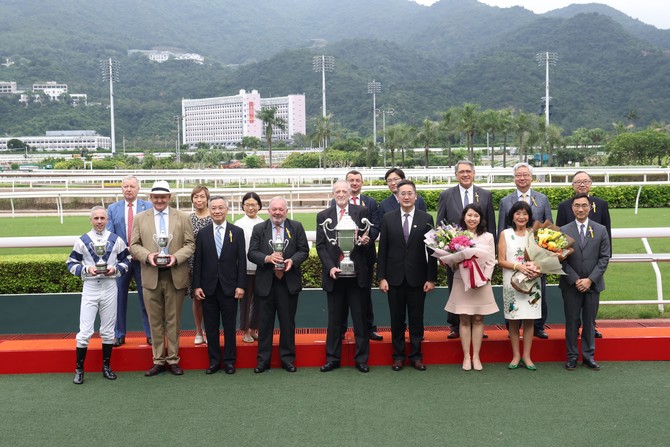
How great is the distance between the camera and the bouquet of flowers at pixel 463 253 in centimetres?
481

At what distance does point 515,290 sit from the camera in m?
5.01

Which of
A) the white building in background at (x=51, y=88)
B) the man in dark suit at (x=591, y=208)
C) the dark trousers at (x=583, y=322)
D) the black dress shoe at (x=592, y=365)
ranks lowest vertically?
the black dress shoe at (x=592, y=365)

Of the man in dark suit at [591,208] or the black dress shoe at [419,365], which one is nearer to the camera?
the black dress shoe at [419,365]

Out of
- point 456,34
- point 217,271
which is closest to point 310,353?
point 217,271

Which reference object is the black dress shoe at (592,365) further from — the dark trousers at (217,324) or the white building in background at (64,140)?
the white building in background at (64,140)

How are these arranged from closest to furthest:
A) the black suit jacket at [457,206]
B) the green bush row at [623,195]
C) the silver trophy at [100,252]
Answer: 1. the silver trophy at [100,252]
2. the black suit jacket at [457,206]
3. the green bush row at [623,195]

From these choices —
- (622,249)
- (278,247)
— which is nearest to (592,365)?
(278,247)

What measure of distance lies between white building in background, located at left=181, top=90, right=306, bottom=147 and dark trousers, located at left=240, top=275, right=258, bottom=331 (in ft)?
366

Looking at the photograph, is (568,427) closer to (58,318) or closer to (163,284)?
(163,284)

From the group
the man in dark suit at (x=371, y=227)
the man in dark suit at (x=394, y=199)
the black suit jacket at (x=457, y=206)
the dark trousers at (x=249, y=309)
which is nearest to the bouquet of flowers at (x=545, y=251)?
the black suit jacket at (x=457, y=206)

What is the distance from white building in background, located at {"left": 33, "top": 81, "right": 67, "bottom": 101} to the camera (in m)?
126

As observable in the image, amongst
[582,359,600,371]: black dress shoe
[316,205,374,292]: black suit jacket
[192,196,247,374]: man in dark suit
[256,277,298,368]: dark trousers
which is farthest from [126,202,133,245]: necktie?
[582,359,600,371]: black dress shoe

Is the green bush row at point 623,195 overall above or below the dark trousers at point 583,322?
above

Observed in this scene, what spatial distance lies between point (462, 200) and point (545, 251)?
818 mm
